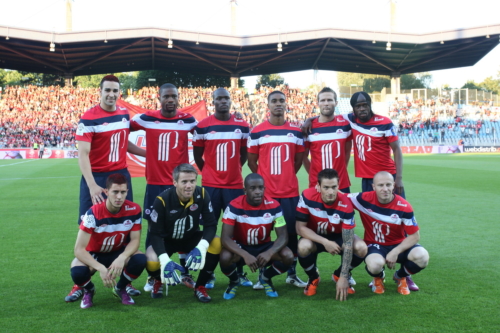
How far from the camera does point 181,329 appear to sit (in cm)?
341

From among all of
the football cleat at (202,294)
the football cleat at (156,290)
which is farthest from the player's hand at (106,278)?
the football cleat at (202,294)

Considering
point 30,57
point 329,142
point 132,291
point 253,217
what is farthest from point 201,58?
point 132,291

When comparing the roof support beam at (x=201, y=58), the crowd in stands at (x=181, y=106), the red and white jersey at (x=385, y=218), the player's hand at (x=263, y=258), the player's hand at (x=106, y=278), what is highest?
the roof support beam at (x=201, y=58)

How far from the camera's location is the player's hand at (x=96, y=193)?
4254mm

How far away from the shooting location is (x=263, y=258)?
4227mm

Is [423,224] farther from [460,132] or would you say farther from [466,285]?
[460,132]

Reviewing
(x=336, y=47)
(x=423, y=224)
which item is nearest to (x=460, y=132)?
(x=336, y=47)

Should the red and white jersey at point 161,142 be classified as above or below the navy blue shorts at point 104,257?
Answer: above

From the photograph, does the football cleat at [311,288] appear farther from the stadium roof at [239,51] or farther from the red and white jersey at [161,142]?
the stadium roof at [239,51]

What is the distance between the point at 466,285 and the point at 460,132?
35955 millimetres

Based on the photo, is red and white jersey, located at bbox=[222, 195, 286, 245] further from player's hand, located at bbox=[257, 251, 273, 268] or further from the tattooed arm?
the tattooed arm

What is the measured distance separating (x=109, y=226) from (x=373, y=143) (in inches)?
108

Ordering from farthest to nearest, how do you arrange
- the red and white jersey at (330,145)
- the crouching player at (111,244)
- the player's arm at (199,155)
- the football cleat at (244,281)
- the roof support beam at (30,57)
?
1. the roof support beam at (30,57)
2. the player's arm at (199,155)
3. the red and white jersey at (330,145)
4. the football cleat at (244,281)
5. the crouching player at (111,244)

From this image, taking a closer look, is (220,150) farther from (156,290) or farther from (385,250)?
(385,250)
